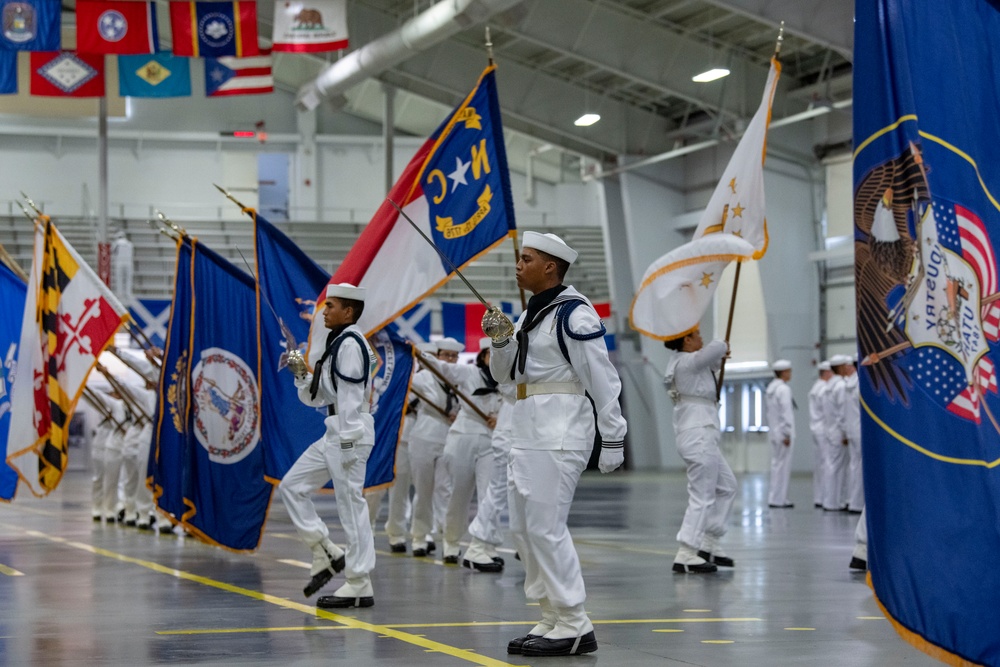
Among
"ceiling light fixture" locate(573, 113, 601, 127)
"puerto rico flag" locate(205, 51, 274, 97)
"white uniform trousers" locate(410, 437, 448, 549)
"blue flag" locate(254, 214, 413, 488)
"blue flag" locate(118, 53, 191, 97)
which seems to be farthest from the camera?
"ceiling light fixture" locate(573, 113, 601, 127)

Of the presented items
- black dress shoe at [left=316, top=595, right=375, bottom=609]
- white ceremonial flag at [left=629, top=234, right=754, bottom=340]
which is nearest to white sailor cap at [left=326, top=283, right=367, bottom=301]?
black dress shoe at [left=316, top=595, right=375, bottom=609]

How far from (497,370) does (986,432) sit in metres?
3.23

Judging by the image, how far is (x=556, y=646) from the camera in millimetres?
6395

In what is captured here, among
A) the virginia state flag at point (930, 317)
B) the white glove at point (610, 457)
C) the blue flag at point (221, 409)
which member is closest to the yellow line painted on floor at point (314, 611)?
the blue flag at point (221, 409)

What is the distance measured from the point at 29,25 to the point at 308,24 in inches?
196

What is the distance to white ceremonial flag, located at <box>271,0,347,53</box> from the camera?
2416cm

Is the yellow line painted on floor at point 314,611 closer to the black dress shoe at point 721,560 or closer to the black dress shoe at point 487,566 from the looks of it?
the black dress shoe at point 487,566

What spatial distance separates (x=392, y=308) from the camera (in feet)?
32.3

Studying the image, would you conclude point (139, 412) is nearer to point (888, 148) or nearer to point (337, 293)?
point (337, 293)

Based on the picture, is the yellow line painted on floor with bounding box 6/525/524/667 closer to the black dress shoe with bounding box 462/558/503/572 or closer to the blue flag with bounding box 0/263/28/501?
the blue flag with bounding box 0/263/28/501

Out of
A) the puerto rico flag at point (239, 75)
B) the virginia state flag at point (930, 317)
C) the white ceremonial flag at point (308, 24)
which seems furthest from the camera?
the puerto rico flag at point (239, 75)

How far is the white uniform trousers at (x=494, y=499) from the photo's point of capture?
10.8 m

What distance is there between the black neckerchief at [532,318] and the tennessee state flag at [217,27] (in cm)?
1927

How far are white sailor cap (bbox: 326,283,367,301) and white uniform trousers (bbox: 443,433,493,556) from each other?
10.3ft
